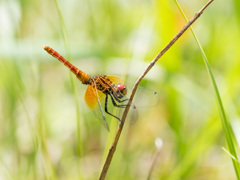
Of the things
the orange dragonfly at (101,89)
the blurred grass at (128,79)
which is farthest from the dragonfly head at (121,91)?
the blurred grass at (128,79)

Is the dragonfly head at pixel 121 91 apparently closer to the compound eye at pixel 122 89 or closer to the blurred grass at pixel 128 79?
the compound eye at pixel 122 89

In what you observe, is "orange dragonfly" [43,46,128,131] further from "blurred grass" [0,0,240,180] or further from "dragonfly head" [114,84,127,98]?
"blurred grass" [0,0,240,180]

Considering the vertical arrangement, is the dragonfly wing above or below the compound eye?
below

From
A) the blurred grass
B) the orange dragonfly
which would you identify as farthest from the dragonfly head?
the blurred grass

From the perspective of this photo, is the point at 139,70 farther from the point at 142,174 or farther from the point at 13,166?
the point at 13,166

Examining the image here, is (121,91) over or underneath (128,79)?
underneath

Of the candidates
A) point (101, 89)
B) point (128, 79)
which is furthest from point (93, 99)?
point (128, 79)

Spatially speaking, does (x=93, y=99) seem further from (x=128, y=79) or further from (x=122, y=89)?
(x=128, y=79)

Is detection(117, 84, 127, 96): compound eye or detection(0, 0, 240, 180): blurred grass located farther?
detection(0, 0, 240, 180): blurred grass

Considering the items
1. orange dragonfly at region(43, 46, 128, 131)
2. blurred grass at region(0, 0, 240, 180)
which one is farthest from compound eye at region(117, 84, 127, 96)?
blurred grass at region(0, 0, 240, 180)

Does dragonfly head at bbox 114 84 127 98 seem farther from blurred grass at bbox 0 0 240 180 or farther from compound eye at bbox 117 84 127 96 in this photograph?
blurred grass at bbox 0 0 240 180
